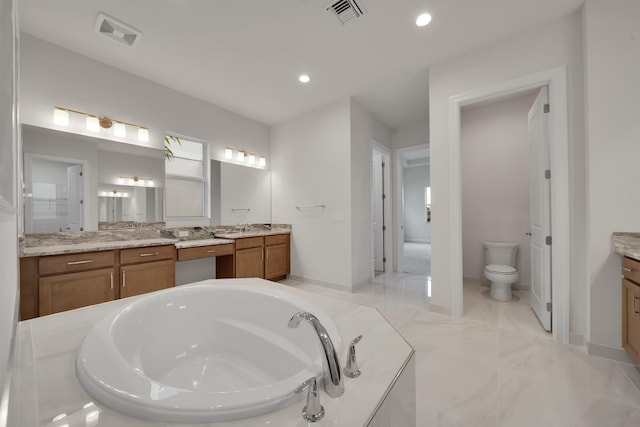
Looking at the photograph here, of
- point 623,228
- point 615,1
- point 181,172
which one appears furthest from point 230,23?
point 623,228

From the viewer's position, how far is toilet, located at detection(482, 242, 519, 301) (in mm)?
2826

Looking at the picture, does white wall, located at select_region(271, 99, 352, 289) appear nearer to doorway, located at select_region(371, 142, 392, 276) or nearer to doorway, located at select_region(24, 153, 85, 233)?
doorway, located at select_region(371, 142, 392, 276)

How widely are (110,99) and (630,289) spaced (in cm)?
467

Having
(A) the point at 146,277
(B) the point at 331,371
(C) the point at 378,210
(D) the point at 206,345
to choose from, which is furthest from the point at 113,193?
(C) the point at 378,210

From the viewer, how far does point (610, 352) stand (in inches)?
68.7

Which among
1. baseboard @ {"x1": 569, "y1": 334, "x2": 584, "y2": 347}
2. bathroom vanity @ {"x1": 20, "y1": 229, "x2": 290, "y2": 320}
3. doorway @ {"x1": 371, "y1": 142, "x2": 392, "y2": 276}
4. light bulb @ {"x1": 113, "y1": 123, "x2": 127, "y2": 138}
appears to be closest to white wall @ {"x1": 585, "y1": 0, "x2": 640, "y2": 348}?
baseboard @ {"x1": 569, "y1": 334, "x2": 584, "y2": 347}

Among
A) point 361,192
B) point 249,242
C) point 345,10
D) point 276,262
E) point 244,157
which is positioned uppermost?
point 345,10

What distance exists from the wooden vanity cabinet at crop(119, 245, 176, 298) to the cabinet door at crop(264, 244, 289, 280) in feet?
4.24

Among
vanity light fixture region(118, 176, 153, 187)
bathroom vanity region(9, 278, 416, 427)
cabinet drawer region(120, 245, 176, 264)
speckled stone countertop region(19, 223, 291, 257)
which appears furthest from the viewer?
vanity light fixture region(118, 176, 153, 187)

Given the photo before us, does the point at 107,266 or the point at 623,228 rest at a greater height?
the point at 623,228

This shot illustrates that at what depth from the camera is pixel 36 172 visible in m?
2.22

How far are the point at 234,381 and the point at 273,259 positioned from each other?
7.51 feet

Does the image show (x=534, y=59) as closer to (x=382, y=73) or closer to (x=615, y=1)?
(x=615, y=1)

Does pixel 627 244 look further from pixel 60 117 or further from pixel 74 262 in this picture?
pixel 60 117
